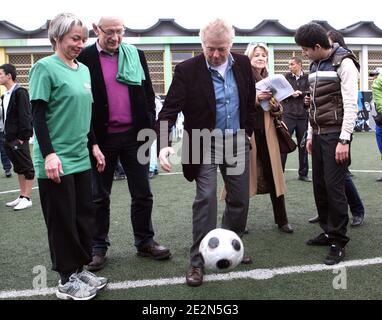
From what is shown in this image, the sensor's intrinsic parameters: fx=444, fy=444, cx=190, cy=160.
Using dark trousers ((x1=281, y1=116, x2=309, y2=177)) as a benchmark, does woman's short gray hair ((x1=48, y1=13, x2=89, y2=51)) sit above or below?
above

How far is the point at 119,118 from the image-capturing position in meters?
3.87

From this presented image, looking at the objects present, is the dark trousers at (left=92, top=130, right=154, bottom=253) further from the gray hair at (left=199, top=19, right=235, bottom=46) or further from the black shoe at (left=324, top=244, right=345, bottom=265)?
the black shoe at (left=324, top=244, right=345, bottom=265)

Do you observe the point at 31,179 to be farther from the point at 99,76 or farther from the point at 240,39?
the point at 240,39

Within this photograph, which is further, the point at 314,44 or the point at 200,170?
the point at 314,44

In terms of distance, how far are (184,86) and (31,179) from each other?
4.16 metres

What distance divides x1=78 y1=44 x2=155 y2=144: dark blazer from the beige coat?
4.39 ft

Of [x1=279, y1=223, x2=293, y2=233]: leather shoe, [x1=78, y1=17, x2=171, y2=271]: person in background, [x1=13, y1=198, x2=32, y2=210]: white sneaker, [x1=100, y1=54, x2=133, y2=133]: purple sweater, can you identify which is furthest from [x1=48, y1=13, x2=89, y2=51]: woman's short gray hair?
[x1=13, y1=198, x2=32, y2=210]: white sneaker

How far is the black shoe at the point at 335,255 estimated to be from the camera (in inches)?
151

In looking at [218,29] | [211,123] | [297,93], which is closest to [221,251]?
[211,123]

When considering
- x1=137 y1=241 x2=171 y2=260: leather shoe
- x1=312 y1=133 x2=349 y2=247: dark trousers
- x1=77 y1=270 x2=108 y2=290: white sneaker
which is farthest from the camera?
x1=137 y1=241 x2=171 y2=260: leather shoe

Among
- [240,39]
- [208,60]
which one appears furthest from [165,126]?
[240,39]

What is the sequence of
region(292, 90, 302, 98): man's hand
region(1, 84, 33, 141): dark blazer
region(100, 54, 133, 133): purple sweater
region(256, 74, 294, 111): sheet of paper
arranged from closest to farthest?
region(100, 54, 133, 133): purple sweater
region(256, 74, 294, 111): sheet of paper
region(1, 84, 33, 141): dark blazer
region(292, 90, 302, 98): man's hand

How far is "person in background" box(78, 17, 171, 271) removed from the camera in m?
3.76
